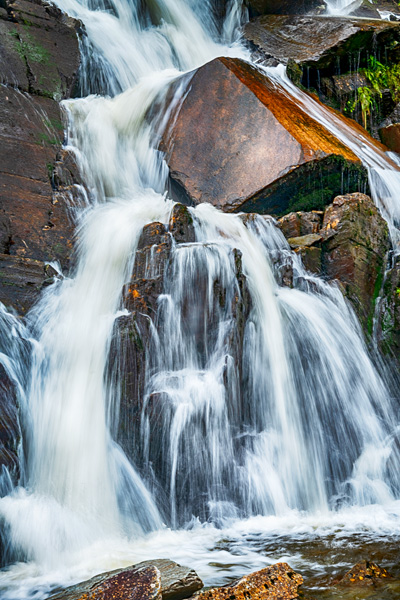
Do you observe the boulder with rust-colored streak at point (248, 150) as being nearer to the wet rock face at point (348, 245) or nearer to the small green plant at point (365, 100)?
the wet rock face at point (348, 245)

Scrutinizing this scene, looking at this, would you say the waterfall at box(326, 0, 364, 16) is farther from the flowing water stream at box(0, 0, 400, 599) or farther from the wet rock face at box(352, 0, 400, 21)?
the flowing water stream at box(0, 0, 400, 599)

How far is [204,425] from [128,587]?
236 cm

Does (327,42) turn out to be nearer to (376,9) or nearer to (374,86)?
(374,86)

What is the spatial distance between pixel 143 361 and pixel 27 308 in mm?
1493

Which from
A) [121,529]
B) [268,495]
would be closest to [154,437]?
[121,529]

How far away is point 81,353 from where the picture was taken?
554 cm

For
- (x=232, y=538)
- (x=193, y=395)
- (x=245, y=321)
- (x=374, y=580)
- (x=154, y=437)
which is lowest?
(x=374, y=580)

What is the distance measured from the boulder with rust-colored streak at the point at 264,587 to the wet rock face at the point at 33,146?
12.5 ft

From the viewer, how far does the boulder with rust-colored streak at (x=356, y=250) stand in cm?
698

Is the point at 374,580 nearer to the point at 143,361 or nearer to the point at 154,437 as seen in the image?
the point at 154,437

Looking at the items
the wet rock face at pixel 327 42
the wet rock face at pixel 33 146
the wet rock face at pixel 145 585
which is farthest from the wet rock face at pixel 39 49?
the wet rock face at pixel 145 585

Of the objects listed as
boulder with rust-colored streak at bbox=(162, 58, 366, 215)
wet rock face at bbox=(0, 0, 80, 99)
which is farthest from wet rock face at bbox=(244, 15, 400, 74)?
wet rock face at bbox=(0, 0, 80, 99)

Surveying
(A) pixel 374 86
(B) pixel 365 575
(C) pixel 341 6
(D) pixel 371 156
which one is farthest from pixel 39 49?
(C) pixel 341 6

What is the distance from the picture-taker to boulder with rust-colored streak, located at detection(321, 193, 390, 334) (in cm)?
698
